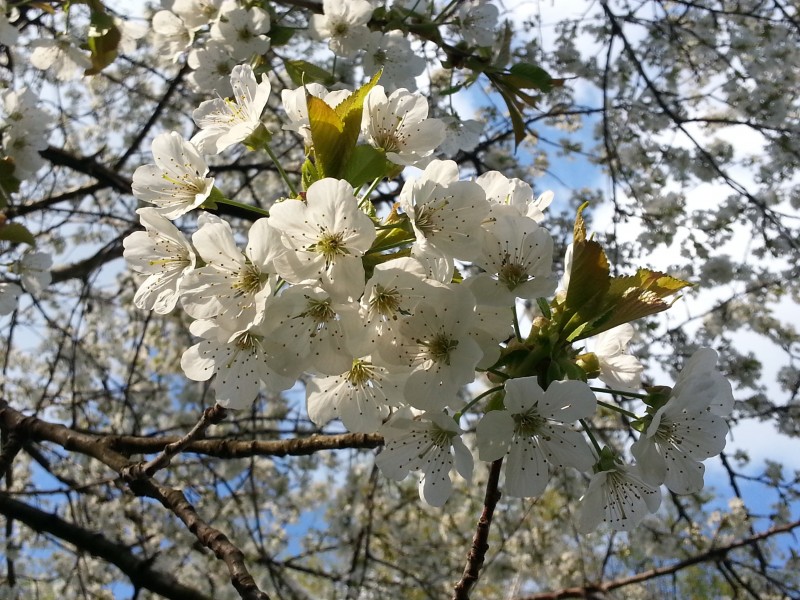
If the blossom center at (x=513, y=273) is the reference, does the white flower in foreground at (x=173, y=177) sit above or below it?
above

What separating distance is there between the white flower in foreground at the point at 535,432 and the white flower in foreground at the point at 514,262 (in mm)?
153

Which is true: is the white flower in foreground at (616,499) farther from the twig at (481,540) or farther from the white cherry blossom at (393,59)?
the white cherry blossom at (393,59)

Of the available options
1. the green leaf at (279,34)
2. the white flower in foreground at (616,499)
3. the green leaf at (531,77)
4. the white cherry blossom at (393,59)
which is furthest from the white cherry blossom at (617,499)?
the green leaf at (279,34)

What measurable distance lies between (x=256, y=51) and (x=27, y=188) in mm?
3391

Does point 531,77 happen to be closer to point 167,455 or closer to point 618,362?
point 618,362

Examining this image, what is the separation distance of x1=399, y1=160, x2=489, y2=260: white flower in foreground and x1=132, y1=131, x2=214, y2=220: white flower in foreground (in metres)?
0.46

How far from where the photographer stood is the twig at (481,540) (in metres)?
1.27

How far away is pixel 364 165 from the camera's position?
1163 mm

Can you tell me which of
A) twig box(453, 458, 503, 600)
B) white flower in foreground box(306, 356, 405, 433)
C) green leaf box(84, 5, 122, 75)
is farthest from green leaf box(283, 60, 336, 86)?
twig box(453, 458, 503, 600)

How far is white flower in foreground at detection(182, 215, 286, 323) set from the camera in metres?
1.07

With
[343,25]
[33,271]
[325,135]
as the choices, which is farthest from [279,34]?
[325,135]

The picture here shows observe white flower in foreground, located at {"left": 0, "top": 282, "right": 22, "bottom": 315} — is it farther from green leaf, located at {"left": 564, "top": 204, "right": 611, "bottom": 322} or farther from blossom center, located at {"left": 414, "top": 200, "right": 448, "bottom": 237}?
green leaf, located at {"left": 564, "top": 204, "right": 611, "bottom": 322}

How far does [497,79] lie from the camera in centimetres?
255

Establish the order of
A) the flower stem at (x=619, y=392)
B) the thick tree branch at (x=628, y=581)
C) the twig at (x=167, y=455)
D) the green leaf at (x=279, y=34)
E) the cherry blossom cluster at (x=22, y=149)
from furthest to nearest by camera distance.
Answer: the cherry blossom cluster at (x=22, y=149) < the green leaf at (x=279, y=34) < the thick tree branch at (x=628, y=581) < the twig at (x=167, y=455) < the flower stem at (x=619, y=392)
